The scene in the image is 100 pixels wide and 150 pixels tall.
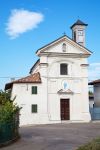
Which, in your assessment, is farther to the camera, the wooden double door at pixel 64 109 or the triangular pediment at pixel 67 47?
the triangular pediment at pixel 67 47

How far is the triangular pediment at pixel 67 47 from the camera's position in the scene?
140 ft

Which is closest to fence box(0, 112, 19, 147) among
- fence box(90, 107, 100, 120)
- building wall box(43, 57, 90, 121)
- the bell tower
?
building wall box(43, 57, 90, 121)

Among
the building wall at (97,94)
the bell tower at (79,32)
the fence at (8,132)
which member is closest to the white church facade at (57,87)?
the bell tower at (79,32)

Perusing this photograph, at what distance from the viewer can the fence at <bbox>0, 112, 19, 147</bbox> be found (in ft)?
68.2

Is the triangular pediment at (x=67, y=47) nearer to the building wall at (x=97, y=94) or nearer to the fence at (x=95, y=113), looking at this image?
the building wall at (x=97, y=94)

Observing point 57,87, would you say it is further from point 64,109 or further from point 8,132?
point 8,132

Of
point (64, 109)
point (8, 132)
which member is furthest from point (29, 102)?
point (8, 132)

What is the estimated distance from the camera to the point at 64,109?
139 feet

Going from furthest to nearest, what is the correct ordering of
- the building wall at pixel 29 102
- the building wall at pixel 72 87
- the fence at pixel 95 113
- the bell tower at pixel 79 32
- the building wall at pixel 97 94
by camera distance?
the building wall at pixel 97 94, the bell tower at pixel 79 32, the fence at pixel 95 113, the building wall at pixel 72 87, the building wall at pixel 29 102

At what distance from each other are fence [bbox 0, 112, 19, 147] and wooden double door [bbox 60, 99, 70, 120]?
19.3 meters

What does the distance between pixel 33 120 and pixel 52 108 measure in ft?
8.71

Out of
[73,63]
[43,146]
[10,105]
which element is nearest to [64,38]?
[73,63]

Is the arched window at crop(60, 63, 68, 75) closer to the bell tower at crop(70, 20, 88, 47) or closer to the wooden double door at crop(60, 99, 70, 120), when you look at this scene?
the wooden double door at crop(60, 99, 70, 120)

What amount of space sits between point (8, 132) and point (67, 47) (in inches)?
905
